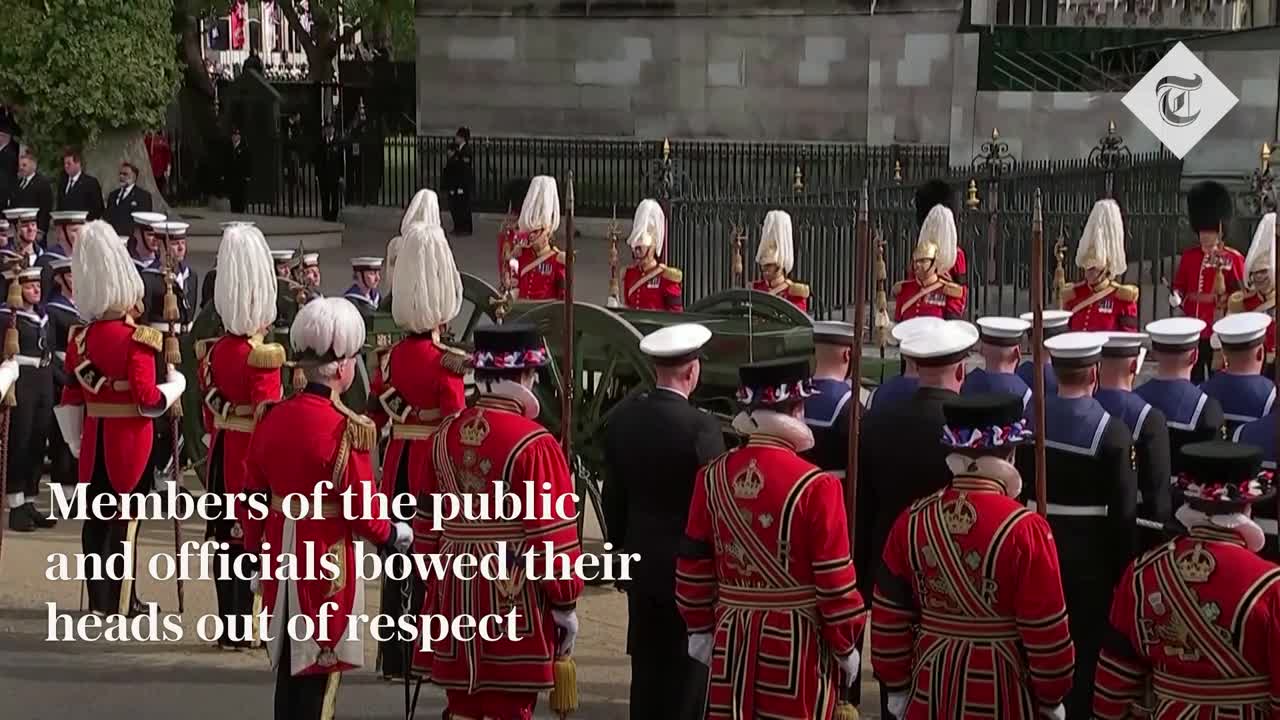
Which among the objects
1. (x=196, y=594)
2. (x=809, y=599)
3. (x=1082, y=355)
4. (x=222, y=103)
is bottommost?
(x=196, y=594)

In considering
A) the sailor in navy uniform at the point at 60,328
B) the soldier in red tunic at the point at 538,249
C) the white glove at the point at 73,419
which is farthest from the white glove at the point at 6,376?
the soldier in red tunic at the point at 538,249

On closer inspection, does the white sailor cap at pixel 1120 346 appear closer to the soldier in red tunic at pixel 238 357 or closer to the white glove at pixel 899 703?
the white glove at pixel 899 703

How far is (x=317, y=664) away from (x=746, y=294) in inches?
192

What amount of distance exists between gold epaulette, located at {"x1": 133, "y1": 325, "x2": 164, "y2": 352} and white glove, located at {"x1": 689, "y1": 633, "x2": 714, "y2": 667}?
3.98 metres

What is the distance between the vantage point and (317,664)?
7730 millimetres

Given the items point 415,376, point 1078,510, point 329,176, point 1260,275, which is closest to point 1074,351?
point 1078,510

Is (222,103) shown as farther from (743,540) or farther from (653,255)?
(743,540)

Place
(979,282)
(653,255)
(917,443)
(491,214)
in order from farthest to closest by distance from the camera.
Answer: (491,214) < (979,282) < (653,255) < (917,443)

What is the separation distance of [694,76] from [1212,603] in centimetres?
2454

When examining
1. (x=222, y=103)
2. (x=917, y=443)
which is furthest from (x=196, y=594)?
(x=222, y=103)

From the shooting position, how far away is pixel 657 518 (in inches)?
305

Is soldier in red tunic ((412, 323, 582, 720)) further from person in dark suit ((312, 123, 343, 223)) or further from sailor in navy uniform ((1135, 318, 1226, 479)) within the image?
person in dark suit ((312, 123, 343, 223))

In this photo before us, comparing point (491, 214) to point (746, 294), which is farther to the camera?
point (491, 214)

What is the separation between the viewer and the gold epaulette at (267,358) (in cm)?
950
